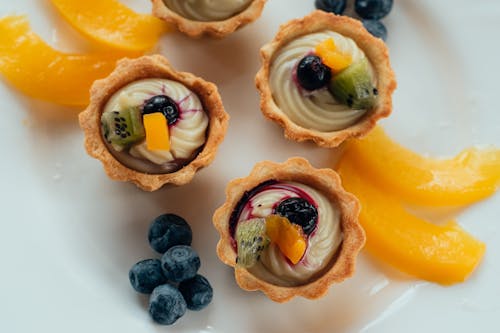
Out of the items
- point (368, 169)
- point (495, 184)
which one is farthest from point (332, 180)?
point (495, 184)

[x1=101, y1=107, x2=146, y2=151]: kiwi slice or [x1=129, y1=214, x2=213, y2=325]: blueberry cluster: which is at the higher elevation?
[x1=101, y1=107, x2=146, y2=151]: kiwi slice

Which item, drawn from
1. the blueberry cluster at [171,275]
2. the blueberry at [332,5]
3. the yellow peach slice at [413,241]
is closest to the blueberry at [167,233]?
the blueberry cluster at [171,275]

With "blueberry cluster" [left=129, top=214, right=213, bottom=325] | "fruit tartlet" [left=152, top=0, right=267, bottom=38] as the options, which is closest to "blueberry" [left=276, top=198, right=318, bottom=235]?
"blueberry cluster" [left=129, top=214, right=213, bottom=325]

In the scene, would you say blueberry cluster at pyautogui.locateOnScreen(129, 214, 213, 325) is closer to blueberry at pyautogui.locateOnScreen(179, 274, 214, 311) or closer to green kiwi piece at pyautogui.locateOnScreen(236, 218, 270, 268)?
blueberry at pyautogui.locateOnScreen(179, 274, 214, 311)

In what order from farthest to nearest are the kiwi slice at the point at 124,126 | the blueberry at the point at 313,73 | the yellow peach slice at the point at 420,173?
the yellow peach slice at the point at 420,173, the blueberry at the point at 313,73, the kiwi slice at the point at 124,126

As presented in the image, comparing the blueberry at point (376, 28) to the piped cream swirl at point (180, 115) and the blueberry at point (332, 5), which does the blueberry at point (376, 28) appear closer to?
the blueberry at point (332, 5)

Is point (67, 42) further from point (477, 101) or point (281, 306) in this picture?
point (477, 101)

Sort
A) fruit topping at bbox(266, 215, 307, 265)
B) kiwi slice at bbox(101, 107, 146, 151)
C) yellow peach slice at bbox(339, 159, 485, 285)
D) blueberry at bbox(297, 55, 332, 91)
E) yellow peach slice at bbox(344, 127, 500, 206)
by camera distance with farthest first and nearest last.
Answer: yellow peach slice at bbox(344, 127, 500, 206) → yellow peach slice at bbox(339, 159, 485, 285) → blueberry at bbox(297, 55, 332, 91) → kiwi slice at bbox(101, 107, 146, 151) → fruit topping at bbox(266, 215, 307, 265)
